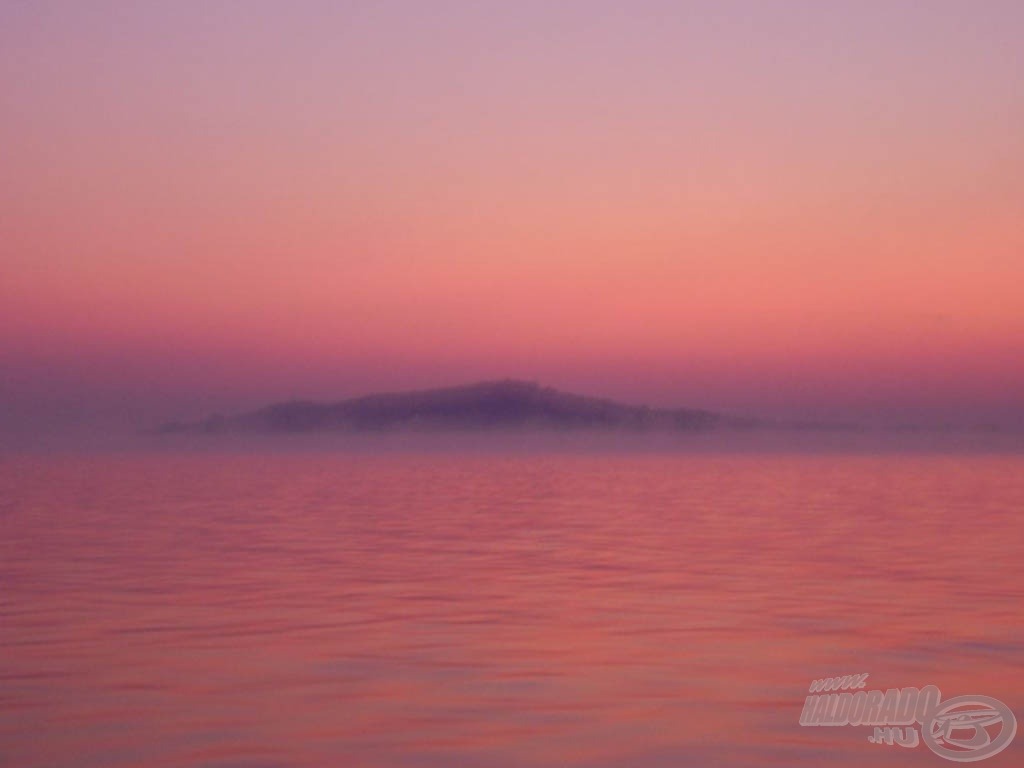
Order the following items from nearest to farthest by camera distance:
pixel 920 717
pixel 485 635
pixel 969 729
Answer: pixel 969 729 < pixel 920 717 < pixel 485 635

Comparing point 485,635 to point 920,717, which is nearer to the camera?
point 920,717

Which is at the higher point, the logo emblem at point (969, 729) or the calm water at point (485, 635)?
the calm water at point (485, 635)

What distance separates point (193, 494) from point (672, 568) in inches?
837

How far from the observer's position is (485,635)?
39.8 feet

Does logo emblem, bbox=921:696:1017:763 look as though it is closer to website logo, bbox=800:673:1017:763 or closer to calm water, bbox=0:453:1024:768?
website logo, bbox=800:673:1017:763

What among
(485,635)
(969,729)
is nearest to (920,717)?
(969,729)

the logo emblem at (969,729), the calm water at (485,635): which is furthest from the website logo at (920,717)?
the calm water at (485,635)

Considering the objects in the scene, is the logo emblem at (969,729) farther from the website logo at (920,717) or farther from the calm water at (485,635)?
the calm water at (485,635)

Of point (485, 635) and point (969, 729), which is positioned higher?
point (485, 635)

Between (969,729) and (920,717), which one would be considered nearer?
(969,729)

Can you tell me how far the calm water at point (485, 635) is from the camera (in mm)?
8531

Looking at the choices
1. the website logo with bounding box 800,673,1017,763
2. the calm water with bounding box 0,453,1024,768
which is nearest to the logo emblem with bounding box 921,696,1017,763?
the website logo with bounding box 800,673,1017,763

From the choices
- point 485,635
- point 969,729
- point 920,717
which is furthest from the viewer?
point 485,635

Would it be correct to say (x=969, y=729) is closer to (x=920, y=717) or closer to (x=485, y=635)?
(x=920, y=717)
